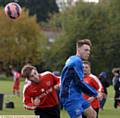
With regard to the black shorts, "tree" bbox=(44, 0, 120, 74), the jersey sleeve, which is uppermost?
"tree" bbox=(44, 0, 120, 74)

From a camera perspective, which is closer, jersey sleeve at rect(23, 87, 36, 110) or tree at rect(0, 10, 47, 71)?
jersey sleeve at rect(23, 87, 36, 110)

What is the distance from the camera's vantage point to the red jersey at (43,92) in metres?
12.7

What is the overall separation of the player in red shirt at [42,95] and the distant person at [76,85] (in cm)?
167

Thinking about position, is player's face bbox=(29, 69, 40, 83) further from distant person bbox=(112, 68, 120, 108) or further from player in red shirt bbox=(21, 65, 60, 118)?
distant person bbox=(112, 68, 120, 108)

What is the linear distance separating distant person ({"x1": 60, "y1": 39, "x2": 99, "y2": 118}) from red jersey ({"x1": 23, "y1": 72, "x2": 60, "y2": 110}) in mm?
1812

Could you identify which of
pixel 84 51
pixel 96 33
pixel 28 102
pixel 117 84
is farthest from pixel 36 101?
pixel 96 33

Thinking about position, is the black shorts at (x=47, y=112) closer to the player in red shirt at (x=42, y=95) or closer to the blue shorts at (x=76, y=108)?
the player in red shirt at (x=42, y=95)

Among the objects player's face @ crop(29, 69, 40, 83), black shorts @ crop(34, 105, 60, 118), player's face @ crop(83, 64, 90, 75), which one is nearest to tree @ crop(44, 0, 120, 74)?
player's face @ crop(83, 64, 90, 75)

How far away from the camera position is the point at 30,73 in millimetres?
12195

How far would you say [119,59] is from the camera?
240ft

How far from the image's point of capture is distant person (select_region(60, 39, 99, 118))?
1082cm

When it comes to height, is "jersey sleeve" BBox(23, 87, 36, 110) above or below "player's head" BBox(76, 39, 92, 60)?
below

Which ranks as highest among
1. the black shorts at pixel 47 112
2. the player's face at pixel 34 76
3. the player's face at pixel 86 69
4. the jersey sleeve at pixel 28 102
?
the player's face at pixel 86 69

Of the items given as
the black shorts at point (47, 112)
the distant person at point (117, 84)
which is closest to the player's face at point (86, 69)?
the black shorts at point (47, 112)
